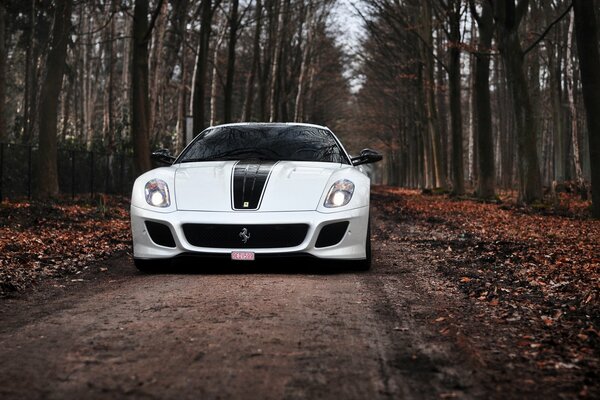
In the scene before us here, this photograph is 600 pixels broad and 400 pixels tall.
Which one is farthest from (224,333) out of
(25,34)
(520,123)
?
(25,34)

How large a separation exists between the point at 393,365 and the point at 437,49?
109ft

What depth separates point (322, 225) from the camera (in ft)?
21.4

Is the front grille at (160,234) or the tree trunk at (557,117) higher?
the tree trunk at (557,117)

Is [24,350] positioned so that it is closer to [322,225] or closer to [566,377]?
[566,377]

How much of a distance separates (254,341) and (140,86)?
51.9 feet

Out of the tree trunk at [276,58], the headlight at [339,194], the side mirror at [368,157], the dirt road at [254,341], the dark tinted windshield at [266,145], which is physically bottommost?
the dirt road at [254,341]

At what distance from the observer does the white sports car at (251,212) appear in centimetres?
648

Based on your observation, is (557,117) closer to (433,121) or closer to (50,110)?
(433,121)

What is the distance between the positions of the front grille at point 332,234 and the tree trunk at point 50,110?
13400mm

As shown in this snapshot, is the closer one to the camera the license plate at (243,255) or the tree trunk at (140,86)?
the license plate at (243,255)

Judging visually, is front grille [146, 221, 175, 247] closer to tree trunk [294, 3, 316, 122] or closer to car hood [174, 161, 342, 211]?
car hood [174, 161, 342, 211]

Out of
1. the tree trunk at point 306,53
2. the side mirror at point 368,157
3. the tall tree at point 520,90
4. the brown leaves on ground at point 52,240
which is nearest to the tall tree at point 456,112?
the tall tree at point 520,90

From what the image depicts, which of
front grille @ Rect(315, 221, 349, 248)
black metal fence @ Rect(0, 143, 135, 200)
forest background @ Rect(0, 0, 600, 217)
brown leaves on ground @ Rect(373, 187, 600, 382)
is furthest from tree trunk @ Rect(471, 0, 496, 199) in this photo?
front grille @ Rect(315, 221, 349, 248)

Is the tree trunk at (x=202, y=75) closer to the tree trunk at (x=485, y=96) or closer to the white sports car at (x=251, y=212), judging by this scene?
the tree trunk at (x=485, y=96)
